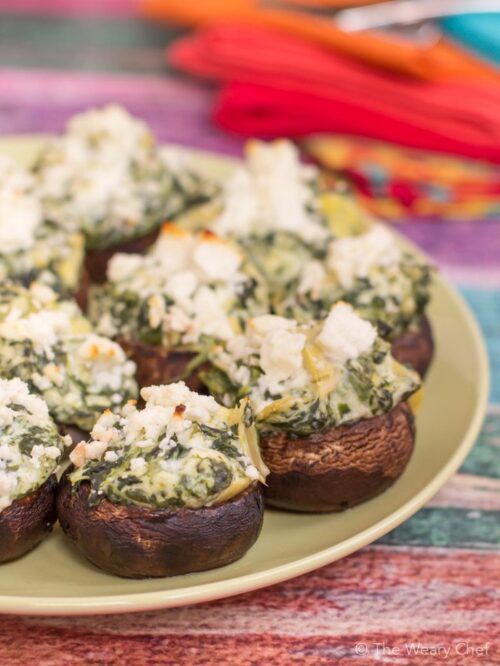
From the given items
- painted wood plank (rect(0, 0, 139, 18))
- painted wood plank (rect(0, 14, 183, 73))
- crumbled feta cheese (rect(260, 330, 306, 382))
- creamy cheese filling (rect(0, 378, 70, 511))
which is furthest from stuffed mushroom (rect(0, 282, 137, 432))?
painted wood plank (rect(0, 0, 139, 18))

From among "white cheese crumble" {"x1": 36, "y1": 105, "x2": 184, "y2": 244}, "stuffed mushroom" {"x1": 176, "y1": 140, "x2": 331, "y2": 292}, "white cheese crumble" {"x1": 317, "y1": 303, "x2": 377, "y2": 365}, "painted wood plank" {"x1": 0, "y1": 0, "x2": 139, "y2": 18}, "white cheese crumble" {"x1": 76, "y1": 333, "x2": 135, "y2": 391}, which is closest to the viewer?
"white cheese crumble" {"x1": 317, "y1": 303, "x2": 377, "y2": 365}

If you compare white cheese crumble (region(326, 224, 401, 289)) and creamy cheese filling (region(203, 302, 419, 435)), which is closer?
creamy cheese filling (region(203, 302, 419, 435))

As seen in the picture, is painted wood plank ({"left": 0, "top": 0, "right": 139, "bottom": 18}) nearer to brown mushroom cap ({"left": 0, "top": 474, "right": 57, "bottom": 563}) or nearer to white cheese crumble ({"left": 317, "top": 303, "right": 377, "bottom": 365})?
white cheese crumble ({"left": 317, "top": 303, "right": 377, "bottom": 365})

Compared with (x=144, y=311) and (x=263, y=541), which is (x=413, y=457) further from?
(x=144, y=311)

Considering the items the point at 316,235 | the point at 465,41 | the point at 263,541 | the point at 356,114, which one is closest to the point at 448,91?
the point at 356,114

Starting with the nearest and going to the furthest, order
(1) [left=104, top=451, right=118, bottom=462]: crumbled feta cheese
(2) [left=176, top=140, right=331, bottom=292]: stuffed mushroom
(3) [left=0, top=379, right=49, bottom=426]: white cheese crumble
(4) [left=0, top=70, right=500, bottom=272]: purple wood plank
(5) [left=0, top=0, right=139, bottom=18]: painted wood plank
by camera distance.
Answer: (1) [left=104, top=451, right=118, bottom=462]: crumbled feta cheese, (3) [left=0, top=379, right=49, bottom=426]: white cheese crumble, (2) [left=176, top=140, right=331, bottom=292]: stuffed mushroom, (4) [left=0, top=70, right=500, bottom=272]: purple wood plank, (5) [left=0, top=0, right=139, bottom=18]: painted wood plank

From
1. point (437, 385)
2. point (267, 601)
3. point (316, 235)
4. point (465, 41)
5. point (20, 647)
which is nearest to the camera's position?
point (20, 647)
